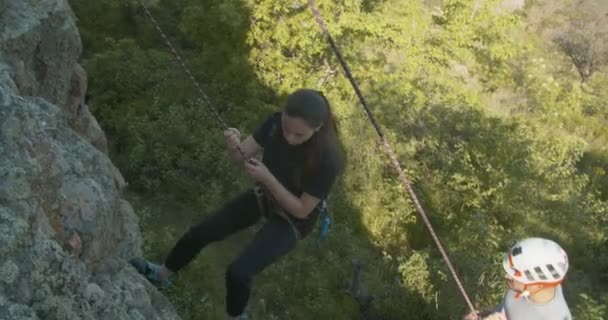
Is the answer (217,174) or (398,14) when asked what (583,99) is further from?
(217,174)

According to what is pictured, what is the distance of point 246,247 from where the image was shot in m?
4.27

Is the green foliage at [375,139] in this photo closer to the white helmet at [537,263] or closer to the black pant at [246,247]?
the black pant at [246,247]

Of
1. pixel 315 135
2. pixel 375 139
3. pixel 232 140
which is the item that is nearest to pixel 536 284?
pixel 315 135

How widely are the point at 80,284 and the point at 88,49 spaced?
13265 millimetres

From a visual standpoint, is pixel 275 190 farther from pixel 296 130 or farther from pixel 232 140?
pixel 232 140

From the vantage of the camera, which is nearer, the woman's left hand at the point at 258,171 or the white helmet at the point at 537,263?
the white helmet at the point at 537,263

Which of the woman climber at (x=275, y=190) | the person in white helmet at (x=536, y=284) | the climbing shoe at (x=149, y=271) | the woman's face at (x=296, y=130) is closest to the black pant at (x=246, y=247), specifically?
the woman climber at (x=275, y=190)

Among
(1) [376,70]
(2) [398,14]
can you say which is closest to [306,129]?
(1) [376,70]

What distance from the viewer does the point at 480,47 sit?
1435 centimetres

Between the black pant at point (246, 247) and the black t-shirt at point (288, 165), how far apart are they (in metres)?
0.19

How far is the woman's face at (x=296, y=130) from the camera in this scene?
3.69m

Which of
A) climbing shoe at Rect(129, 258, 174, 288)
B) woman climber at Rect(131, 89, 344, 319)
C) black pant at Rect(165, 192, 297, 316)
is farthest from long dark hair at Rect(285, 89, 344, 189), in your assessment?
climbing shoe at Rect(129, 258, 174, 288)

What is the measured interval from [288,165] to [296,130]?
13.5 inches

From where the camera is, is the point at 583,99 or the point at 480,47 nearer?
the point at 480,47
